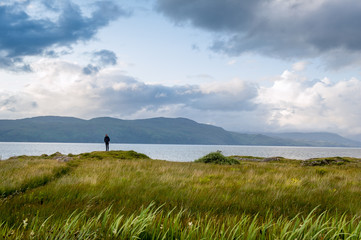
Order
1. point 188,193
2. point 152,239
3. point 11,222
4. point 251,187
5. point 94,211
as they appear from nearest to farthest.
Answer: point 152,239
point 11,222
point 94,211
point 188,193
point 251,187

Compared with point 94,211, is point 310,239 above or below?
above

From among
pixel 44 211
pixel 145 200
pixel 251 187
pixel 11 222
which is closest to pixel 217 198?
pixel 145 200

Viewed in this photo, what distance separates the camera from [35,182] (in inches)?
407

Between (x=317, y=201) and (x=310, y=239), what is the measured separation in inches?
215

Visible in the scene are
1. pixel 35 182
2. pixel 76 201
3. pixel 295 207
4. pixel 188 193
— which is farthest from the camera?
pixel 35 182

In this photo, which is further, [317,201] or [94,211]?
[317,201]

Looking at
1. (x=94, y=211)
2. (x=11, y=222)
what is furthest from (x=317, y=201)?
(x=11, y=222)

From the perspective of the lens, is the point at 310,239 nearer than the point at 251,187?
Yes

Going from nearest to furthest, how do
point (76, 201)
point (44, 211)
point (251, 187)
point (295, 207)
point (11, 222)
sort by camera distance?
point (11, 222), point (44, 211), point (76, 201), point (295, 207), point (251, 187)

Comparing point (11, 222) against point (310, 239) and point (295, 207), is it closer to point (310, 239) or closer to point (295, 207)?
point (310, 239)

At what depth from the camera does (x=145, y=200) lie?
268 inches

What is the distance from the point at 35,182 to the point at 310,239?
10.3m

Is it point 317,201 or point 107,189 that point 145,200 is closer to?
point 107,189

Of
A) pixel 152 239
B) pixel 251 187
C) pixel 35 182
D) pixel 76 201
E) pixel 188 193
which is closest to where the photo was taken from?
pixel 152 239
